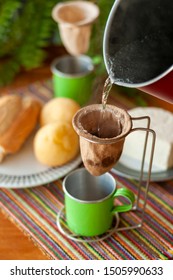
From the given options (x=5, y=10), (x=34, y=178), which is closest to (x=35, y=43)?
(x=5, y=10)

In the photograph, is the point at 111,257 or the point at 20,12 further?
the point at 20,12

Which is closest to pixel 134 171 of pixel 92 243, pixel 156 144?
pixel 156 144

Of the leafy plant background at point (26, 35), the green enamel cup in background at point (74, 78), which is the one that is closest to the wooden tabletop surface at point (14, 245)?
the green enamel cup in background at point (74, 78)

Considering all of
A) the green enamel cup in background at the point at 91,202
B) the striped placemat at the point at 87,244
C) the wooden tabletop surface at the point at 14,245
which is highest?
the green enamel cup in background at the point at 91,202

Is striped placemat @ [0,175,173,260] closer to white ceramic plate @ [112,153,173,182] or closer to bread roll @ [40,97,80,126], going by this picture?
white ceramic plate @ [112,153,173,182]

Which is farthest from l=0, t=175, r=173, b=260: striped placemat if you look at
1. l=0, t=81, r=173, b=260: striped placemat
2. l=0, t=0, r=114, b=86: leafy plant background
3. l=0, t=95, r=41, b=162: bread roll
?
l=0, t=0, r=114, b=86: leafy plant background

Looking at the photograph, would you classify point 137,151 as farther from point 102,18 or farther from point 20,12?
point 20,12

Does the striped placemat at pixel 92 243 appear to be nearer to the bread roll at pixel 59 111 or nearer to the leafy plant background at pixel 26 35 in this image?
the bread roll at pixel 59 111
